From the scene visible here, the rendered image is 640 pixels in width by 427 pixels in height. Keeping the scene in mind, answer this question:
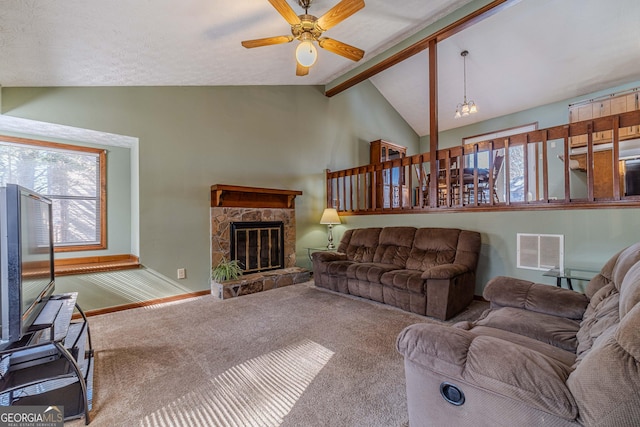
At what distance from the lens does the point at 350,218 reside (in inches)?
211

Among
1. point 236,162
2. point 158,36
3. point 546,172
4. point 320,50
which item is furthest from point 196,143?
point 546,172

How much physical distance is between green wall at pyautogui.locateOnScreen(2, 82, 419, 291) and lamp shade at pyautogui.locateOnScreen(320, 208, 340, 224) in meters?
0.35

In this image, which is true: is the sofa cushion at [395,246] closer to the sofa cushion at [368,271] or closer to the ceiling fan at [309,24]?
the sofa cushion at [368,271]

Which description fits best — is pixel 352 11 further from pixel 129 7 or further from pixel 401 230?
pixel 401 230

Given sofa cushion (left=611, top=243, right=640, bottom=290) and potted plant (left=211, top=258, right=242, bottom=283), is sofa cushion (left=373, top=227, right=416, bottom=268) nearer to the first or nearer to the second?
potted plant (left=211, top=258, right=242, bottom=283)

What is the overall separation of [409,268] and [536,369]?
283 centimetres

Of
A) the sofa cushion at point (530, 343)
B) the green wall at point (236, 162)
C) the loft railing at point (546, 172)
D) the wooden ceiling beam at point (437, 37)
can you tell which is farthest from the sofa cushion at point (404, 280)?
the wooden ceiling beam at point (437, 37)

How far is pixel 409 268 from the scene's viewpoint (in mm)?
3723

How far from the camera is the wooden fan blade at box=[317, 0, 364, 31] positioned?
231 centimetres

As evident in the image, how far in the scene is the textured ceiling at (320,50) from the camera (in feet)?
7.38

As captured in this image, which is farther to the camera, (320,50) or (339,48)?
(320,50)

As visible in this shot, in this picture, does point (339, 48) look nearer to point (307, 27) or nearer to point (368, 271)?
point (307, 27)

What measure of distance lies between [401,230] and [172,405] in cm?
337

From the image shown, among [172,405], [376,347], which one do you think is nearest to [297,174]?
[376,347]
